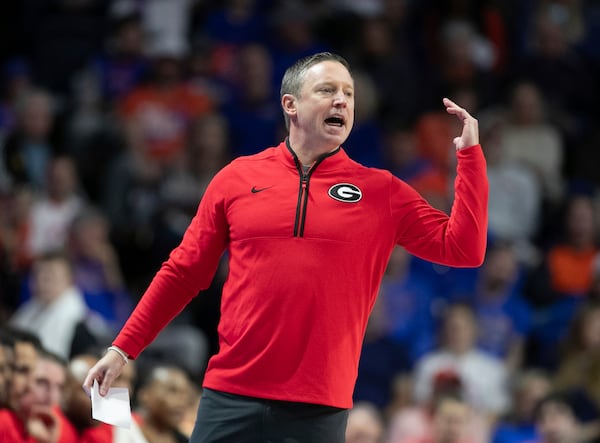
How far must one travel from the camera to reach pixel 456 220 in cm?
385

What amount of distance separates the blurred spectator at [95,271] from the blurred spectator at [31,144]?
100cm

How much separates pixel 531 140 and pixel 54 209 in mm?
3737

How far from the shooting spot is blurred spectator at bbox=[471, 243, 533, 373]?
28.2 feet

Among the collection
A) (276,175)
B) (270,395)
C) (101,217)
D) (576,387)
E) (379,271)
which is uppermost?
(276,175)

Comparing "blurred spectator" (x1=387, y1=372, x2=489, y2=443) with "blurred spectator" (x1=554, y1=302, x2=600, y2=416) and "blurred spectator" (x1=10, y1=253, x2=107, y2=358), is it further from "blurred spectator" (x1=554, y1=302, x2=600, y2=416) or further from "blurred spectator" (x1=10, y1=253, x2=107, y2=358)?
"blurred spectator" (x1=10, y1=253, x2=107, y2=358)

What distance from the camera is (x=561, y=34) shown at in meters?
10.8

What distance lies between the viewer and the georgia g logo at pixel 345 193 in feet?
12.7

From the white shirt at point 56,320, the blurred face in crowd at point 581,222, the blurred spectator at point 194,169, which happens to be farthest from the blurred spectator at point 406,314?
the white shirt at point 56,320

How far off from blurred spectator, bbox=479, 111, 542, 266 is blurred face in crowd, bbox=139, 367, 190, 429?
13.4ft

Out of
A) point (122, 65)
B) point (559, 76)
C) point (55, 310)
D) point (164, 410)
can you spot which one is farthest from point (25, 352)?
point (559, 76)

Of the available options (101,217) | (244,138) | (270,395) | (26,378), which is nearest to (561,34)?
(244,138)

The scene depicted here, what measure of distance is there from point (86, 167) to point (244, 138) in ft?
4.01

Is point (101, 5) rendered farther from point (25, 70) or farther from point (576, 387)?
point (576, 387)

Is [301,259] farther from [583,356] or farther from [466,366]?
[583,356]
